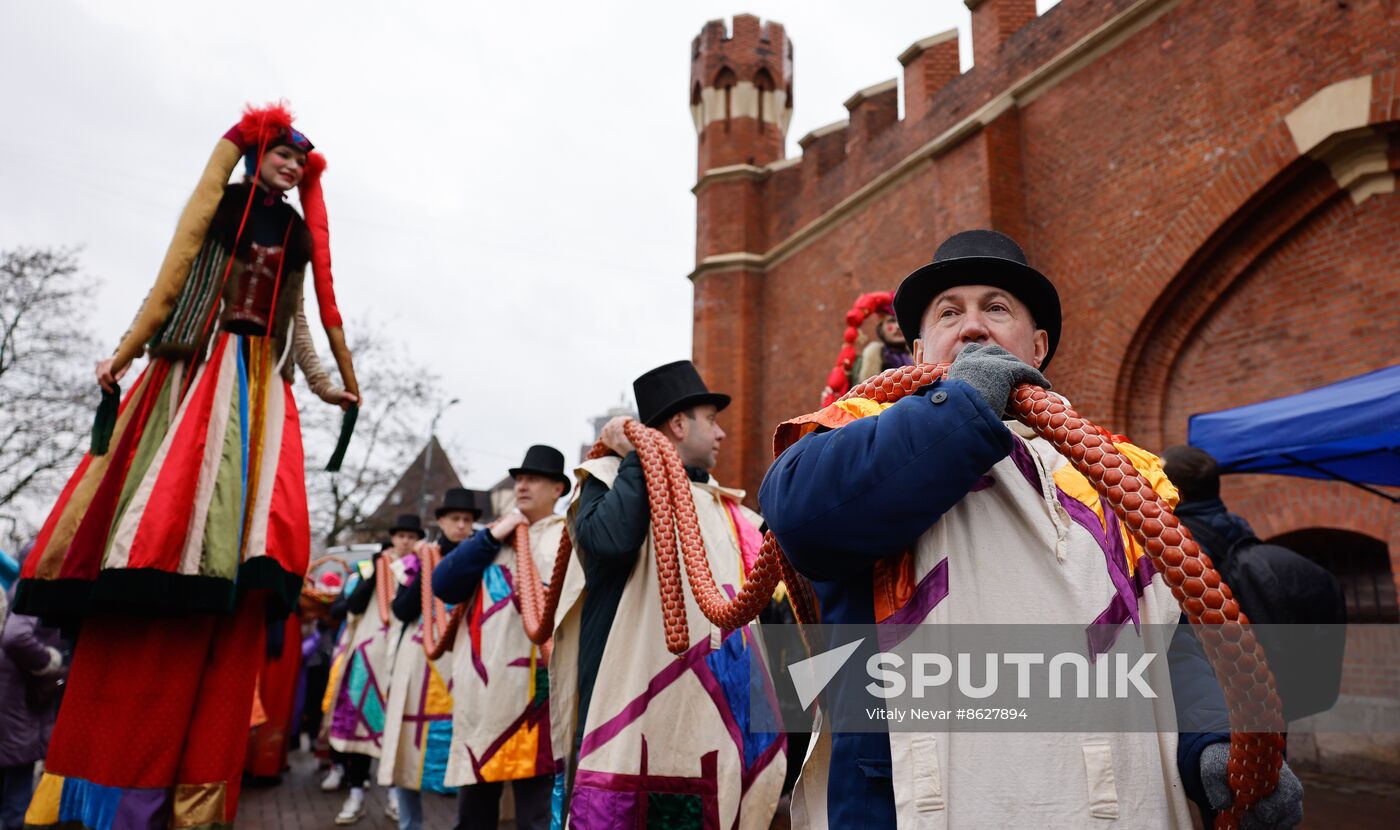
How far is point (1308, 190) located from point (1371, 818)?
18.2 feet

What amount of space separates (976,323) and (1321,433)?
415cm

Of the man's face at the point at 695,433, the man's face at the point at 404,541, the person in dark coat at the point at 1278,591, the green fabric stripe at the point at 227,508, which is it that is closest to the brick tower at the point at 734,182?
the man's face at the point at 404,541

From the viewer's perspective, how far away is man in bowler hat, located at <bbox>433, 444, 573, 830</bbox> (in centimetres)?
449

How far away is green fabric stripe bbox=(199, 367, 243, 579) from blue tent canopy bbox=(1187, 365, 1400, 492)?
5.31 meters

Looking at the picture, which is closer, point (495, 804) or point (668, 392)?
point (668, 392)

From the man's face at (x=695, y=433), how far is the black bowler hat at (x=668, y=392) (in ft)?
0.11

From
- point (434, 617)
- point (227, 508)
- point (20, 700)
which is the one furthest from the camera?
point (434, 617)

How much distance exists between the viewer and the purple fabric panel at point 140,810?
2793 millimetres

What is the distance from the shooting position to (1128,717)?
1.44 m

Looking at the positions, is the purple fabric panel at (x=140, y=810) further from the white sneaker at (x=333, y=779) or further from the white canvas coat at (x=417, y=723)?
the white sneaker at (x=333, y=779)

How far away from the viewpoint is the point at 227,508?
3047mm

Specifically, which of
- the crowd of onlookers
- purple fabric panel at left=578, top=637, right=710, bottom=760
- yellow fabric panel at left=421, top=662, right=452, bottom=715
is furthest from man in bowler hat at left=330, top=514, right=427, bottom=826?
purple fabric panel at left=578, top=637, right=710, bottom=760

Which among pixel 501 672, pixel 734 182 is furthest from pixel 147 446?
pixel 734 182

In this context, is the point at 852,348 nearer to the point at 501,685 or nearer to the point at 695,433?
the point at 695,433
